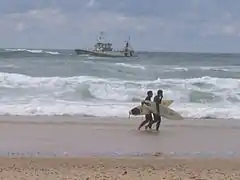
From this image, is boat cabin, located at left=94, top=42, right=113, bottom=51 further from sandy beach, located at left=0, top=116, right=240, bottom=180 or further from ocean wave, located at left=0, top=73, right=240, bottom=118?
sandy beach, located at left=0, top=116, right=240, bottom=180

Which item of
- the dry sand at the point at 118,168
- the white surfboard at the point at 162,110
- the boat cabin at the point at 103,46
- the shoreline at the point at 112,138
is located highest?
the boat cabin at the point at 103,46

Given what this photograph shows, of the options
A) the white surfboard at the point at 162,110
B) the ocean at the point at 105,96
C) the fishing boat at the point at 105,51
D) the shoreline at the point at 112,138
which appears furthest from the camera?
the fishing boat at the point at 105,51

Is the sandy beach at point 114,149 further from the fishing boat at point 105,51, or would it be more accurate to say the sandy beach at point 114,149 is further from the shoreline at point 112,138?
the fishing boat at point 105,51

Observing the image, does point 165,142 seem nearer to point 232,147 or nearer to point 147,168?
point 232,147

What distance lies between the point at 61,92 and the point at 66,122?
8241 mm

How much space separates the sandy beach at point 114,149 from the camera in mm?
8453

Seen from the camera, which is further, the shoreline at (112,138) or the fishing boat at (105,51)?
the fishing boat at (105,51)

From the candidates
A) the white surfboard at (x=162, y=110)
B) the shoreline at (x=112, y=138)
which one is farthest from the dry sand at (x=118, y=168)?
the white surfboard at (x=162, y=110)

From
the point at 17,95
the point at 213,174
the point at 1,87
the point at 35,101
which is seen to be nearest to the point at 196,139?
the point at 213,174

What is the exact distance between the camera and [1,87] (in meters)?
24.2

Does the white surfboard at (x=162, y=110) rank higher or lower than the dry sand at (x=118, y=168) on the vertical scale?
higher

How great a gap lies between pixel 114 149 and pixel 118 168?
208 centimetres

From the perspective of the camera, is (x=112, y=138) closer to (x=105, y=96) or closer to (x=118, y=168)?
(x=118, y=168)

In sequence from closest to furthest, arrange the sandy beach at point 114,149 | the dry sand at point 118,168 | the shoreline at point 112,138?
the dry sand at point 118,168 → the sandy beach at point 114,149 → the shoreline at point 112,138
